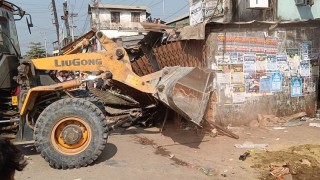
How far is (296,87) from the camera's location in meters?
9.98

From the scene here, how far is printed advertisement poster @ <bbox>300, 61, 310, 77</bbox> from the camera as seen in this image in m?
9.99

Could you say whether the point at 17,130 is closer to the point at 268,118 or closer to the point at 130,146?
the point at 130,146

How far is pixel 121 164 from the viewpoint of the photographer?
6121 millimetres

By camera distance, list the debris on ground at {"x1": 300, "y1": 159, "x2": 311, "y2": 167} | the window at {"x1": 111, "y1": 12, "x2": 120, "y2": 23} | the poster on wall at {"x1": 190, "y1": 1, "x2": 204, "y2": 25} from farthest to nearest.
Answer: the window at {"x1": 111, "y1": 12, "x2": 120, "y2": 23} → the poster on wall at {"x1": 190, "y1": 1, "x2": 204, "y2": 25} → the debris on ground at {"x1": 300, "y1": 159, "x2": 311, "y2": 167}

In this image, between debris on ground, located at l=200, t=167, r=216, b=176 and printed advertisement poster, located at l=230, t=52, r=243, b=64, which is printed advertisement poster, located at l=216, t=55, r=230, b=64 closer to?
printed advertisement poster, located at l=230, t=52, r=243, b=64

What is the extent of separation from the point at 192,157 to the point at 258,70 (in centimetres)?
386

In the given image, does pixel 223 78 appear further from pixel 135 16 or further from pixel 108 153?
pixel 135 16

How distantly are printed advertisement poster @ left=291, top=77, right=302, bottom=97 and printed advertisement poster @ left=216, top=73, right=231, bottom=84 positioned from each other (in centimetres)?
207

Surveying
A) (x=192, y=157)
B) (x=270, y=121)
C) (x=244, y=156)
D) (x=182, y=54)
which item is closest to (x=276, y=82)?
(x=270, y=121)

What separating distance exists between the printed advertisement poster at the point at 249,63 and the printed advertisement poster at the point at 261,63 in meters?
0.13

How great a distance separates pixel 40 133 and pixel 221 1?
10.9 m

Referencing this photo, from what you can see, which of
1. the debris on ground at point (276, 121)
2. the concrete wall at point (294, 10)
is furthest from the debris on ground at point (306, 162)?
the concrete wall at point (294, 10)

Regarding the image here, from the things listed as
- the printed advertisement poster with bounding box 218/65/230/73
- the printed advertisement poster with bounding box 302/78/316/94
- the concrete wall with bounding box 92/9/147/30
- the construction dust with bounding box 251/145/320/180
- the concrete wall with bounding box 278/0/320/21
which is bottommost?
the construction dust with bounding box 251/145/320/180

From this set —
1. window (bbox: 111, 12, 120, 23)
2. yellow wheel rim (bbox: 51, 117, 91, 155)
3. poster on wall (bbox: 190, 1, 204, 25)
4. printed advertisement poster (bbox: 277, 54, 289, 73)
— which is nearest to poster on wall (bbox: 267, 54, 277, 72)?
printed advertisement poster (bbox: 277, 54, 289, 73)
